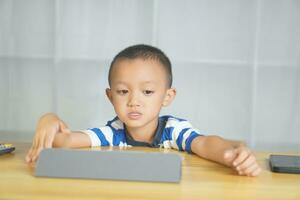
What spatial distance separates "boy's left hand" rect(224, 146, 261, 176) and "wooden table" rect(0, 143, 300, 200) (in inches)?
0.5

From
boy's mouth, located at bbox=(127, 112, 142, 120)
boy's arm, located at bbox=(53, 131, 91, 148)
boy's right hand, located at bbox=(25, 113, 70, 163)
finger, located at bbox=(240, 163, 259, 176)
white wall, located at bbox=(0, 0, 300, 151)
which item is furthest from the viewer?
white wall, located at bbox=(0, 0, 300, 151)

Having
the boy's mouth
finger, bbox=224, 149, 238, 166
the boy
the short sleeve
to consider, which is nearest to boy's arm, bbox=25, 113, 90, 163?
the boy

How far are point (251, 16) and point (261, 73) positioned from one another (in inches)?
11.8

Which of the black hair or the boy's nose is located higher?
the black hair

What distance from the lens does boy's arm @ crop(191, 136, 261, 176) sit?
79 cm

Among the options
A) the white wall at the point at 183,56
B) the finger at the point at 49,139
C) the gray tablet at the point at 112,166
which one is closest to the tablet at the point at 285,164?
the gray tablet at the point at 112,166

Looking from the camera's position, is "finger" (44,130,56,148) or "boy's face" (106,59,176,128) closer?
"finger" (44,130,56,148)

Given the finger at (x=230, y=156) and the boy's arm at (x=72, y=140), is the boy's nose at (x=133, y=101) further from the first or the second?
the finger at (x=230, y=156)

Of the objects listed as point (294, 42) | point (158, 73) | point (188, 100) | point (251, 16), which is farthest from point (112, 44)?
point (158, 73)

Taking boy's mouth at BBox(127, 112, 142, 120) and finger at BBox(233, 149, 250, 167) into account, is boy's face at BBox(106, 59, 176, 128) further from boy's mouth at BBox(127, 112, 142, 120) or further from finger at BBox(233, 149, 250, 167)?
finger at BBox(233, 149, 250, 167)

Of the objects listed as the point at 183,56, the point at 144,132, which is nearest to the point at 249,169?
A: the point at 144,132

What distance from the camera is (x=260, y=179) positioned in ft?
2.51

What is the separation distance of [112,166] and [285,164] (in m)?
0.33

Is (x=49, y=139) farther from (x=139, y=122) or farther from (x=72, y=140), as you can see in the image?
(x=139, y=122)
